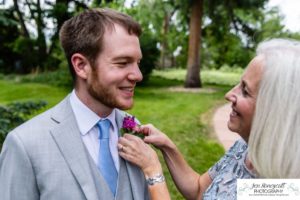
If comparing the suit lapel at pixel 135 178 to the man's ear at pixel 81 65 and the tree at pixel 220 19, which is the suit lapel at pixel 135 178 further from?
the tree at pixel 220 19

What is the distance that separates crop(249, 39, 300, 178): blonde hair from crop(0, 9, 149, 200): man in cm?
56

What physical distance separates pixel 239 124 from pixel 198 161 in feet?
16.0

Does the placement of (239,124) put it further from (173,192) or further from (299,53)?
(173,192)

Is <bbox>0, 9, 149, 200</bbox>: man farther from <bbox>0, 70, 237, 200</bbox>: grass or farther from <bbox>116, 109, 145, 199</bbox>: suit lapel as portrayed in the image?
<bbox>0, 70, 237, 200</bbox>: grass

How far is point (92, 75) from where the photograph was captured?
1.97 metres

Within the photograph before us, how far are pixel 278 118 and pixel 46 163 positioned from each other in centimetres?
95

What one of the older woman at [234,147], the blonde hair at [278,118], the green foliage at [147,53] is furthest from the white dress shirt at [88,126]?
the green foliage at [147,53]

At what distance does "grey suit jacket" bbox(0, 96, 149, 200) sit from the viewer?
5.85ft

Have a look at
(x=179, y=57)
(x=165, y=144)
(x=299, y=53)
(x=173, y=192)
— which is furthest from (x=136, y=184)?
(x=179, y=57)

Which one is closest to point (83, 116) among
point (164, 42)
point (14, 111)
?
point (14, 111)

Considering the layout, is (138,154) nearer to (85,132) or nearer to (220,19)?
(85,132)

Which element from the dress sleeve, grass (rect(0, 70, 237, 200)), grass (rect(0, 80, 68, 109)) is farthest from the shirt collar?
grass (rect(0, 80, 68, 109))

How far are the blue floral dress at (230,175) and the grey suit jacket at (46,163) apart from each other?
2.08 ft

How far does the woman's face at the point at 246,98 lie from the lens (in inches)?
76.2
